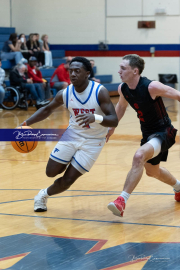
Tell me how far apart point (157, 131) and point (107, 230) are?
3.76 ft

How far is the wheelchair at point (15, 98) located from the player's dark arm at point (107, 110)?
9.26m

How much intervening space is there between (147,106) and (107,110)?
0.49 m

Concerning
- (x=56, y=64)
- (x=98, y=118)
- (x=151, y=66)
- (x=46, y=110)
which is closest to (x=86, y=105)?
(x=98, y=118)

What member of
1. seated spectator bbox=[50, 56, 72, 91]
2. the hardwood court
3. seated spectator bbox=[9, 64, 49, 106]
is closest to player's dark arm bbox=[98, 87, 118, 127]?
the hardwood court

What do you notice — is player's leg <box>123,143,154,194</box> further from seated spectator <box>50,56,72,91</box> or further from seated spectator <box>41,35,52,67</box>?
seated spectator <box>41,35,52,67</box>

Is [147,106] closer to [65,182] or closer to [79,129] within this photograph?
[79,129]

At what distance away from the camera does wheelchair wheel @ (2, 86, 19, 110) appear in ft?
43.9

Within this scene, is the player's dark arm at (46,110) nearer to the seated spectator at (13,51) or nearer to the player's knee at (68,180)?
the player's knee at (68,180)

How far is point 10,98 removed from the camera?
1382 cm

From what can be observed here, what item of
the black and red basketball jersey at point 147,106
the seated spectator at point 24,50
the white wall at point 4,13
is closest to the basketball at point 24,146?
the black and red basketball jersey at point 147,106

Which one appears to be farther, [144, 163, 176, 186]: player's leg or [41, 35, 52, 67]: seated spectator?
[41, 35, 52, 67]: seated spectator

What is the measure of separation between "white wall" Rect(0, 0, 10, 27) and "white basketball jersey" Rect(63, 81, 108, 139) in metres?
15.3

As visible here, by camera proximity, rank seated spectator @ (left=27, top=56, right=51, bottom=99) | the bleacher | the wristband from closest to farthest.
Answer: the wristband < seated spectator @ (left=27, top=56, right=51, bottom=99) < the bleacher

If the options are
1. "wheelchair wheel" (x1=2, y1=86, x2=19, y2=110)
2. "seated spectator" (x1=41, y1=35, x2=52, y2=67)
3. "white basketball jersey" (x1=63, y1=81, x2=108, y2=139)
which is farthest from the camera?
→ "seated spectator" (x1=41, y1=35, x2=52, y2=67)
